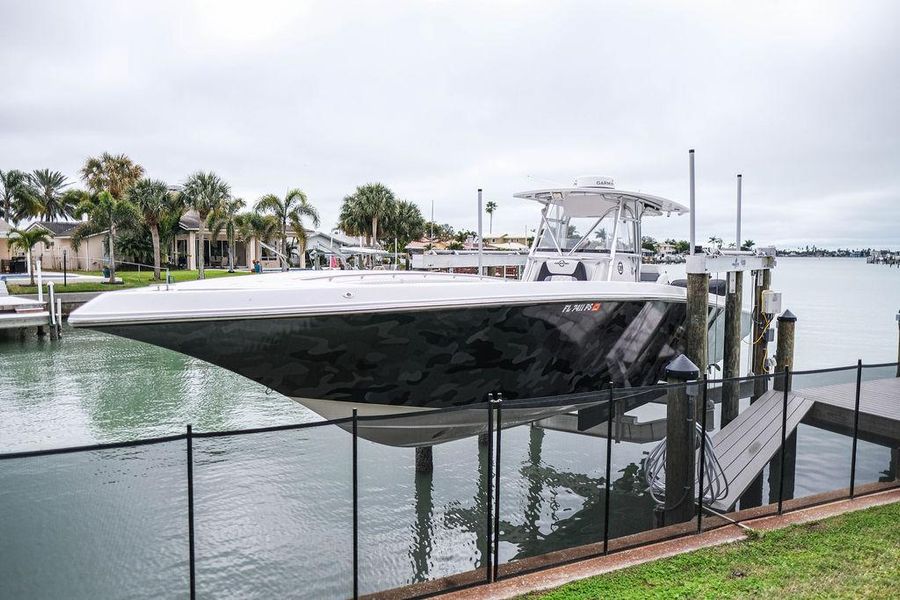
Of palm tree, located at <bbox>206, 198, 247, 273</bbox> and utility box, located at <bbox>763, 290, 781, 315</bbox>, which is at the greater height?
palm tree, located at <bbox>206, 198, 247, 273</bbox>

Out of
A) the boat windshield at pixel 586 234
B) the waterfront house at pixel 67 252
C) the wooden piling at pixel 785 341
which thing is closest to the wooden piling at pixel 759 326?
the wooden piling at pixel 785 341

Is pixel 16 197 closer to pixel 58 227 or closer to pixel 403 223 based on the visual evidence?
pixel 58 227

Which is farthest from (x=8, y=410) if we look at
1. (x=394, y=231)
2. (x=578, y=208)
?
(x=394, y=231)

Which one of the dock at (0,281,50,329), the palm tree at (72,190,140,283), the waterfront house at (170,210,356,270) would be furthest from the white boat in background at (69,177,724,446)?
the waterfront house at (170,210,356,270)

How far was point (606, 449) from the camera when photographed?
8.91m

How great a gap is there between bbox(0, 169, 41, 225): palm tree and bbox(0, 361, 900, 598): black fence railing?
59778 mm

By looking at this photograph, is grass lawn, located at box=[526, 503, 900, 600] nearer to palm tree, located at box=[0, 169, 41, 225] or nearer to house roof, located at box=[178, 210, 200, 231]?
house roof, located at box=[178, 210, 200, 231]

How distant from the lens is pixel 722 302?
44.4 feet

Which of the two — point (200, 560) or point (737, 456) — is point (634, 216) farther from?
point (200, 560)

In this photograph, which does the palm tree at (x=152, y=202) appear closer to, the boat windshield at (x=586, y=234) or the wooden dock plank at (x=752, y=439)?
the boat windshield at (x=586, y=234)

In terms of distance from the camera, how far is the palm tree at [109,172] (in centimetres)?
6475

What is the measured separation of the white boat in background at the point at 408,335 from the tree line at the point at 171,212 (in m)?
26.5

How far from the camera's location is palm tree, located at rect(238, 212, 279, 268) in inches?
1853

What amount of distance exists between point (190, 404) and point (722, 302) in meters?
14.7
